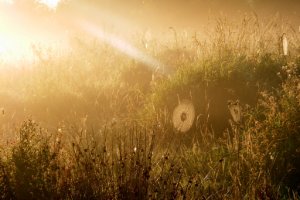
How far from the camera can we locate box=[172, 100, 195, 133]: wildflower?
650 cm

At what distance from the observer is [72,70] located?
10297 mm

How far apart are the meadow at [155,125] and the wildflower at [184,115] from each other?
0.23 ft

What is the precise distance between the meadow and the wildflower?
0.23 feet

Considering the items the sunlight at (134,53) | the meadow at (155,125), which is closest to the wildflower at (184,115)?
the meadow at (155,125)

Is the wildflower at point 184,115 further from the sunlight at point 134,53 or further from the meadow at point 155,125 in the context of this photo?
the sunlight at point 134,53

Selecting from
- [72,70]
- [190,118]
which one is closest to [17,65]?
[72,70]

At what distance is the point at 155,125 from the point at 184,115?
1878 mm

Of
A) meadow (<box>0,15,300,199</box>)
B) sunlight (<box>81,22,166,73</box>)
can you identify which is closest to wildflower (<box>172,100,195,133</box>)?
meadow (<box>0,15,300,199</box>)

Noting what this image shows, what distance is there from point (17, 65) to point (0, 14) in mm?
18713

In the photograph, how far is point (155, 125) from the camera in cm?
499

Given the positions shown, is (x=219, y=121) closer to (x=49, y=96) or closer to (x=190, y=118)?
(x=190, y=118)

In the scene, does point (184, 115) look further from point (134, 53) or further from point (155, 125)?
point (134, 53)

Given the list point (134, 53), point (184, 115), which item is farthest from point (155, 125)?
point (134, 53)

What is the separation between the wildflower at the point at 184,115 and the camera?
6.50 metres
